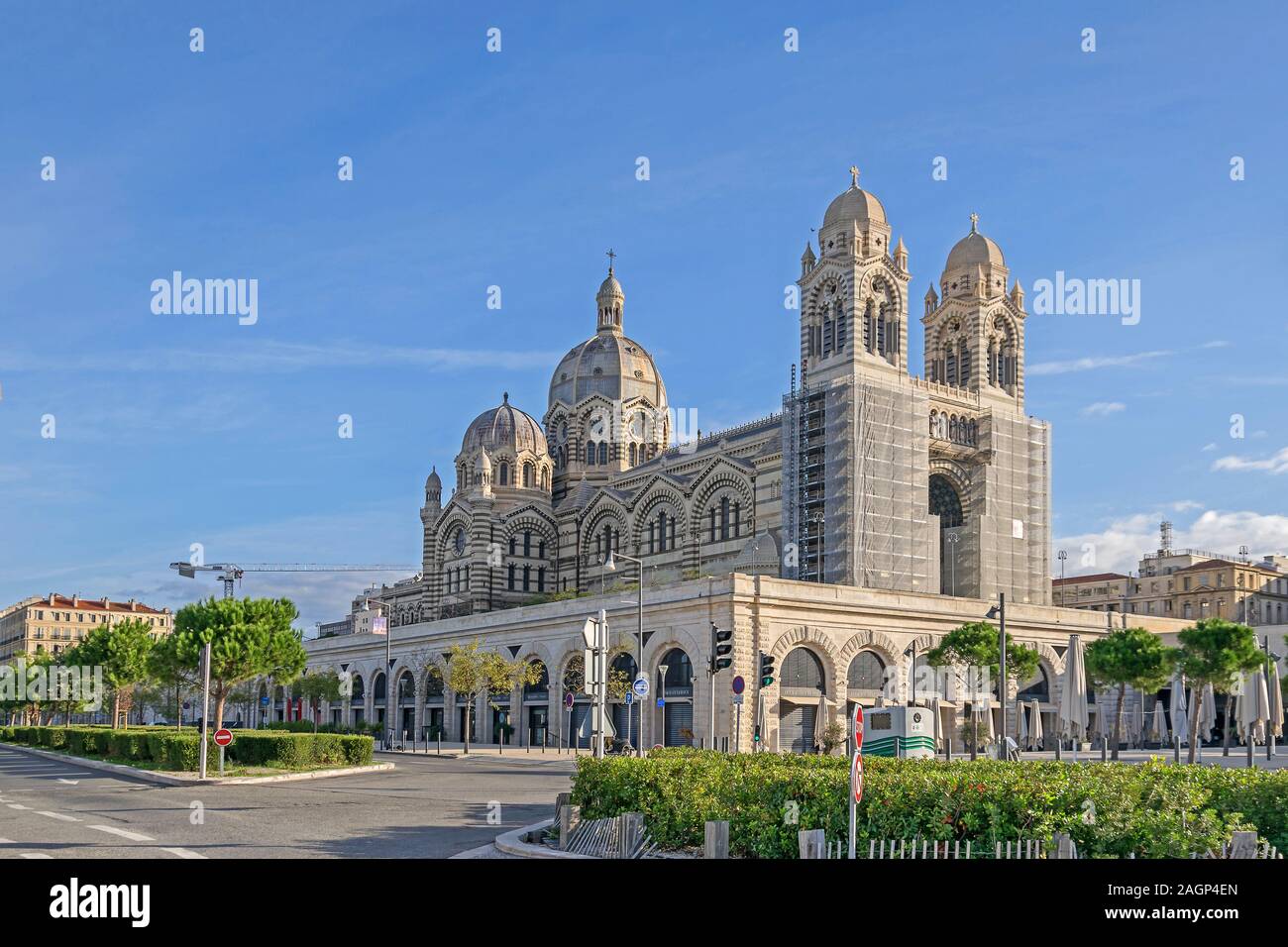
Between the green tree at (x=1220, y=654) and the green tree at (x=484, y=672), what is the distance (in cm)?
3349

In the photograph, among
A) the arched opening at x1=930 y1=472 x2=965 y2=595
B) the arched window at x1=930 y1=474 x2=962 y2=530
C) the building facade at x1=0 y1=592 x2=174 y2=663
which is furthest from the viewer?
the building facade at x1=0 y1=592 x2=174 y2=663

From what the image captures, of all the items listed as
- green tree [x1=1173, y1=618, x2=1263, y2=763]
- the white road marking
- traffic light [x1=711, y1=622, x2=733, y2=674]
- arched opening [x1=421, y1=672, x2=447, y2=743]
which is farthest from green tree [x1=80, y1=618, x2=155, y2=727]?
green tree [x1=1173, y1=618, x2=1263, y2=763]

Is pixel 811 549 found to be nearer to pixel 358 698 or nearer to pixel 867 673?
pixel 867 673

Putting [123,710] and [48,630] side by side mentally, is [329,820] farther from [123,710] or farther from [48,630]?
[48,630]

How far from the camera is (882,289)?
73.6m

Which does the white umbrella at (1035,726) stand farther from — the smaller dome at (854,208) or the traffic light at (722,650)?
the traffic light at (722,650)

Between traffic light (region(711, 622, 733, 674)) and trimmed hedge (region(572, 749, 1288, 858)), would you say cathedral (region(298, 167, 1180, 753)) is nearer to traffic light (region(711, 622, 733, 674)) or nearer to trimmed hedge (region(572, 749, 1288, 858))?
traffic light (region(711, 622, 733, 674))

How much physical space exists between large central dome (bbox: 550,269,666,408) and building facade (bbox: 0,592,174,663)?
63532 mm

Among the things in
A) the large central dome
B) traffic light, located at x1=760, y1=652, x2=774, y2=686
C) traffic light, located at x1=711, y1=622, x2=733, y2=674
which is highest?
the large central dome

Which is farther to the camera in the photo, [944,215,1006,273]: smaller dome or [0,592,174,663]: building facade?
[0,592,174,663]: building facade

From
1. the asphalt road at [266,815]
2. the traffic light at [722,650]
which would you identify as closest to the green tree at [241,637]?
the asphalt road at [266,815]

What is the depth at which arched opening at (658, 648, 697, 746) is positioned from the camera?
58.9 metres

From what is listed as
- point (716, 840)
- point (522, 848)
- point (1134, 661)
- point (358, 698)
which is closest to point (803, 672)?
point (1134, 661)
